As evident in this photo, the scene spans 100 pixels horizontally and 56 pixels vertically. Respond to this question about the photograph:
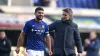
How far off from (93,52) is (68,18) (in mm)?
6846

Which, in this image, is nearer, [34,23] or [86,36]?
[34,23]

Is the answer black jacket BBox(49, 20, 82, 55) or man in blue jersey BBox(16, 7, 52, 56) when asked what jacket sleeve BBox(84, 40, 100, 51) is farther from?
man in blue jersey BBox(16, 7, 52, 56)

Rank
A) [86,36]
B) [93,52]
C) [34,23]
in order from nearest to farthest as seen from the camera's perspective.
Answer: [34,23] → [93,52] → [86,36]

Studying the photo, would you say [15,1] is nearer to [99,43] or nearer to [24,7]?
[24,7]

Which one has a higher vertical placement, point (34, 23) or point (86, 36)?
point (34, 23)

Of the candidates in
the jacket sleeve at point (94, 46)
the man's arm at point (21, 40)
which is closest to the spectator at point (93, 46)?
the jacket sleeve at point (94, 46)

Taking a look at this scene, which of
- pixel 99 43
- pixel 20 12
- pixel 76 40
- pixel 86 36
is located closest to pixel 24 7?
pixel 20 12

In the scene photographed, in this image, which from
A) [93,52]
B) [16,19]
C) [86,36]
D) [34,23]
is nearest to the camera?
[34,23]

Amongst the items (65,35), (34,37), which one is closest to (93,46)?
(65,35)

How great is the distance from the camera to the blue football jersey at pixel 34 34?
1370 centimetres

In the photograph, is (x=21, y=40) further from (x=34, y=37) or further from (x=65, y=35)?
(x=65, y=35)

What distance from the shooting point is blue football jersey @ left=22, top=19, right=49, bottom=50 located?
1370cm

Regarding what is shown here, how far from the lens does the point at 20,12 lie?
26.7 m

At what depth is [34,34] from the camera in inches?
539
